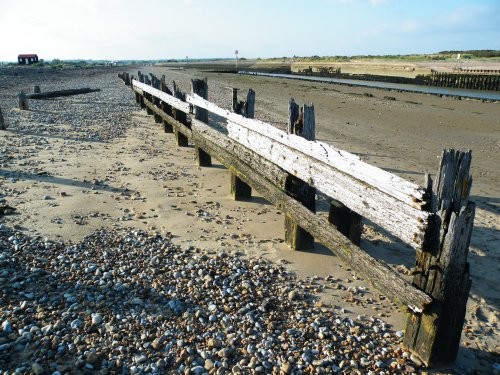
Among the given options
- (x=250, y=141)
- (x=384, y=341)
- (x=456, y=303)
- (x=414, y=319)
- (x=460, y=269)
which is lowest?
(x=384, y=341)

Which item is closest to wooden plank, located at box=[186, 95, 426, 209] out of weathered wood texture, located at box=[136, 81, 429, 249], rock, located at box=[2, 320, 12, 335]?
weathered wood texture, located at box=[136, 81, 429, 249]

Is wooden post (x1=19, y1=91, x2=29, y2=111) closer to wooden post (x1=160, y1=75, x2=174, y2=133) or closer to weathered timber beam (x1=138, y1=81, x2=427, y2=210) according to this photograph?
wooden post (x1=160, y1=75, x2=174, y2=133)

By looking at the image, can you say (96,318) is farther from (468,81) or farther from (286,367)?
(468,81)

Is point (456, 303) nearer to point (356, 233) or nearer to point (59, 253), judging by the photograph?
point (356, 233)

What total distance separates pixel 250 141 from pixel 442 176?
387cm

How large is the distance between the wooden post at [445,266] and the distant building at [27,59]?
12296 centimetres

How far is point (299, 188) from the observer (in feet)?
17.4

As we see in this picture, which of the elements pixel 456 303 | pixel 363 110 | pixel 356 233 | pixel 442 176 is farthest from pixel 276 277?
pixel 363 110

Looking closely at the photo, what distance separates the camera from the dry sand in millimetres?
4703

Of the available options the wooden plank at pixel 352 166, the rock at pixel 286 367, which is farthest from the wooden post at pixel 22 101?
the rock at pixel 286 367

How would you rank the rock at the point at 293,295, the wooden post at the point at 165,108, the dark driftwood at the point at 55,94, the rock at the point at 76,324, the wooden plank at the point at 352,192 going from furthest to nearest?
the dark driftwood at the point at 55,94 < the wooden post at the point at 165,108 < the rock at the point at 293,295 < the rock at the point at 76,324 < the wooden plank at the point at 352,192

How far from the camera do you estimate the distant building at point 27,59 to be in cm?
10081

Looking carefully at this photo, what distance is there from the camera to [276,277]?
4.82 meters

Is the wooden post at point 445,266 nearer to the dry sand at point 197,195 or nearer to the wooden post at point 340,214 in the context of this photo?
the dry sand at point 197,195
